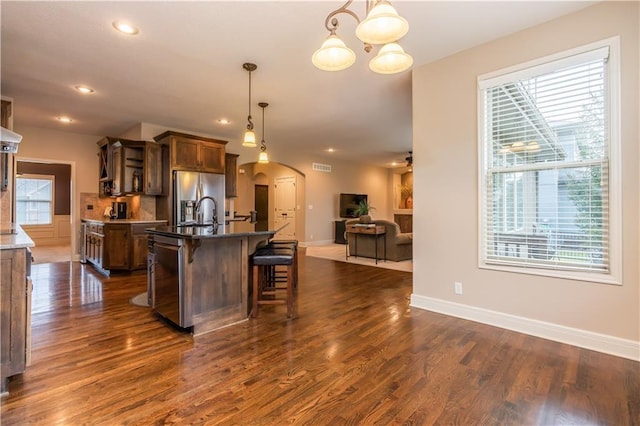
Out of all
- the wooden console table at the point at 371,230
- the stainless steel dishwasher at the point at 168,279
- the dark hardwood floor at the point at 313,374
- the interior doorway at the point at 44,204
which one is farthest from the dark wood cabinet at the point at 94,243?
the wooden console table at the point at 371,230

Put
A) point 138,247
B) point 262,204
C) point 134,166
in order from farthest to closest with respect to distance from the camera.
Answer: point 262,204
point 134,166
point 138,247

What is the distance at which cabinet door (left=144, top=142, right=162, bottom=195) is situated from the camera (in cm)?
556

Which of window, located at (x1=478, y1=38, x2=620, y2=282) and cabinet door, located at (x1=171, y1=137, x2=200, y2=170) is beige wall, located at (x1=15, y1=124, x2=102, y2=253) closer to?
cabinet door, located at (x1=171, y1=137, x2=200, y2=170)

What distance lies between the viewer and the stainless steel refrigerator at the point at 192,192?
553 centimetres

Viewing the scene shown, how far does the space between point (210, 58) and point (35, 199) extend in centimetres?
961

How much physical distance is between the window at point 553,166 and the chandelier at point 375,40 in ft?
5.36

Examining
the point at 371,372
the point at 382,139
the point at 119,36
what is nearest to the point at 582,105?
the point at 371,372

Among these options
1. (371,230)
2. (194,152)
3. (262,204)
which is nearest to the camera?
(194,152)

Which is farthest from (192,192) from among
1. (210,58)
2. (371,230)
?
(371,230)

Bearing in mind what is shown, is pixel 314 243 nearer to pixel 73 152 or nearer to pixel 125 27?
pixel 73 152

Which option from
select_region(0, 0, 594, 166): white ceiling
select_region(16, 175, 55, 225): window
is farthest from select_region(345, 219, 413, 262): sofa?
select_region(16, 175, 55, 225): window

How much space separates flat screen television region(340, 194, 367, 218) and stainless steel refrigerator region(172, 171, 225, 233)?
4630 millimetres

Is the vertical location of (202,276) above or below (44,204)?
below

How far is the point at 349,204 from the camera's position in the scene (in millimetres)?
10086
